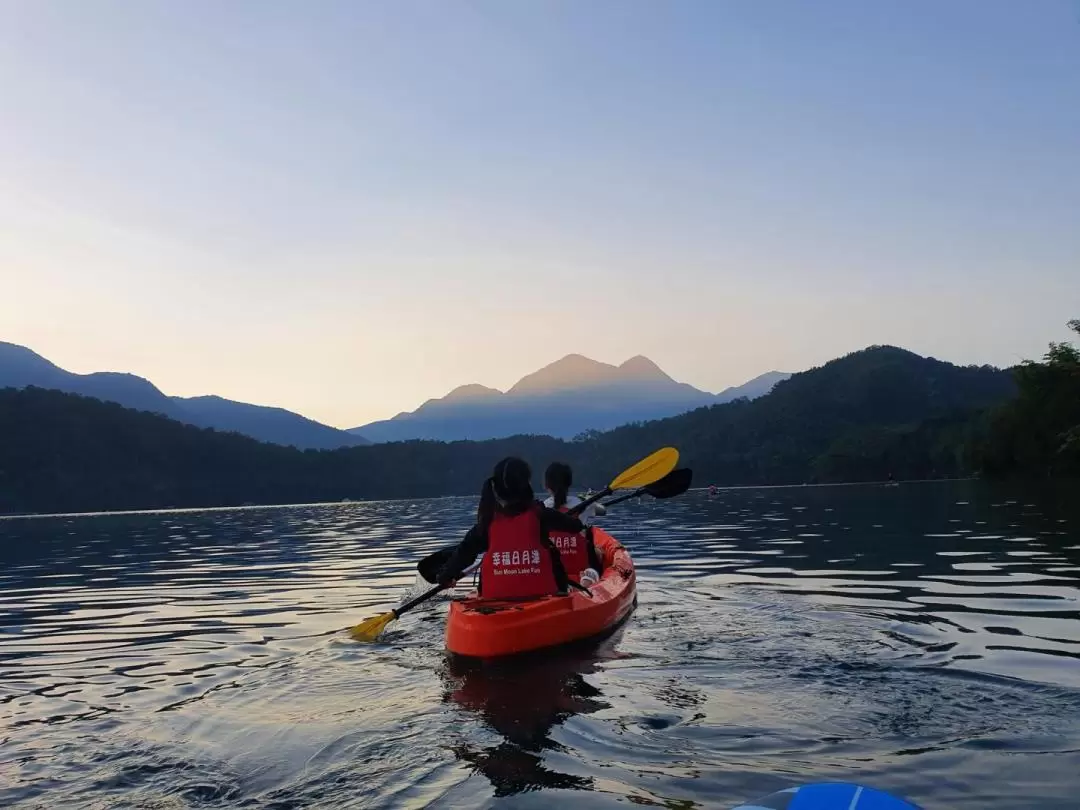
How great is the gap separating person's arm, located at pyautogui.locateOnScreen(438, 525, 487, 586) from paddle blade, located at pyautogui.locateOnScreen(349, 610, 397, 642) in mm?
902

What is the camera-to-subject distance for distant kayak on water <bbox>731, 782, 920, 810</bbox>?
3092 mm

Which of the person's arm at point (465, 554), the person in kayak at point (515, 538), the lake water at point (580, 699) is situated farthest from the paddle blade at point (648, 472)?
the person in kayak at point (515, 538)

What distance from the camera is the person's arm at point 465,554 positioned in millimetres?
9492

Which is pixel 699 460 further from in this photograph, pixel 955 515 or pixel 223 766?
pixel 223 766

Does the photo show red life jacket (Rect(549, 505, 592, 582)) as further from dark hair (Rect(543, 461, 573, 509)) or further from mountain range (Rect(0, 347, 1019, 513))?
mountain range (Rect(0, 347, 1019, 513))

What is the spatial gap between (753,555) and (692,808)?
15.4m

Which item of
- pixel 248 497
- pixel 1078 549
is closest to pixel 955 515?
pixel 1078 549

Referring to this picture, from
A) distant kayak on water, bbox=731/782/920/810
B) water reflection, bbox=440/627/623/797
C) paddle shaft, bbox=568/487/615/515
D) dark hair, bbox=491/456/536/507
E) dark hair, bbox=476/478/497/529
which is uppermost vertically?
dark hair, bbox=491/456/536/507

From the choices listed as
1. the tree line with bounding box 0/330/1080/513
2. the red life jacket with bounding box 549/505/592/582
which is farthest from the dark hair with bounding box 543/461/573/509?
the tree line with bounding box 0/330/1080/513

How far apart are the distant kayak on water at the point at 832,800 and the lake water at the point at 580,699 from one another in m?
1.27

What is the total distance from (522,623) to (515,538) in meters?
1.00

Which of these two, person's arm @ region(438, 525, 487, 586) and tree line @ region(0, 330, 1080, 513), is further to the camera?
tree line @ region(0, 330, 1080, 513)

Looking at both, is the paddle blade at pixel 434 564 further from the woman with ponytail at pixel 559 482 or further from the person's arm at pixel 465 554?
the woman with ponytail at pixel 559 482

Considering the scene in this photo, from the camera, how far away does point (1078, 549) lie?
53.7 feet
